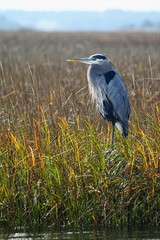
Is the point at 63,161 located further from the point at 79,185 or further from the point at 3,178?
the point at 3,178

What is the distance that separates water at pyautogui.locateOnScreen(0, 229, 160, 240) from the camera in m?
4.01

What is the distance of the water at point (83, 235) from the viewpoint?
4008 mm

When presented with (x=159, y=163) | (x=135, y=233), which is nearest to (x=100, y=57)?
(x=159, y=163)

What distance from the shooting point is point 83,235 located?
13.4ft

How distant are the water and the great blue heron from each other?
5.39ft

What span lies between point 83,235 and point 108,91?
207 centimetres

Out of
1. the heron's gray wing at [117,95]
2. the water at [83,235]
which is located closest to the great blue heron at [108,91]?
the heron's gray wing at [117,95]

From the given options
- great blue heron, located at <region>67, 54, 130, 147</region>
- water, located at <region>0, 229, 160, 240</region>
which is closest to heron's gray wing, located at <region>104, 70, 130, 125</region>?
great blue heron, located at <region>67, 54, 130, 147</region>

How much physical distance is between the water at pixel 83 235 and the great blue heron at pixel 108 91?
5.39 ft

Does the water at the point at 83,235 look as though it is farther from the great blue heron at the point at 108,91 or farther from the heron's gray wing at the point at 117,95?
the heron's gray wing at the point at 117,95

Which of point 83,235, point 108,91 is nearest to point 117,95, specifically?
point 108,91

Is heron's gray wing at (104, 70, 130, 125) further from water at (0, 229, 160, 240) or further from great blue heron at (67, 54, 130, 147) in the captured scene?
water at (0, 229, 160, 240)

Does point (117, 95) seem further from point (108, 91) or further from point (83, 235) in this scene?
point (83, 235)

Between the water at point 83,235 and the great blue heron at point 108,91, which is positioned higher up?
the great blue heron at point 108,91
